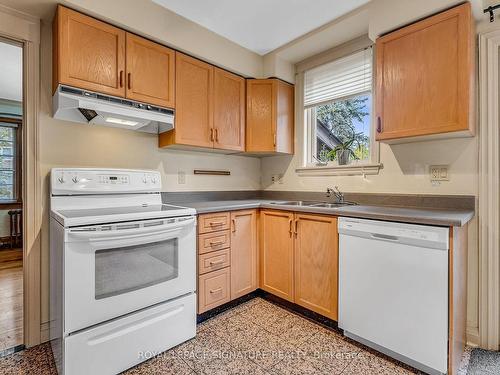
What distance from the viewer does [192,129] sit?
2355mm

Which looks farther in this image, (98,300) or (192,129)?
(192,129)

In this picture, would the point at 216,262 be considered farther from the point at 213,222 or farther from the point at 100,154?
the point at 100,154

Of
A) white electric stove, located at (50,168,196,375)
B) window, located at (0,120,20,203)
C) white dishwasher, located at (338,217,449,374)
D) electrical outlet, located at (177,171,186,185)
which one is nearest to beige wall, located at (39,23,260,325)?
electrical outlet, located at (177,171,186,185)

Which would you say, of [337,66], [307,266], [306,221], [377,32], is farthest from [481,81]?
[307,266]

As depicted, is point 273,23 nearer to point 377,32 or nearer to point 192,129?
point 377,32

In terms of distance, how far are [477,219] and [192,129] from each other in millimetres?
2241

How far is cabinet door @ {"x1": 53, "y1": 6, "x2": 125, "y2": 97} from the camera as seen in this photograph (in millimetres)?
1682

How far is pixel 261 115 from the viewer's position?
9.22ft

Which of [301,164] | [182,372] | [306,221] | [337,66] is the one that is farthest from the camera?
[301,164]

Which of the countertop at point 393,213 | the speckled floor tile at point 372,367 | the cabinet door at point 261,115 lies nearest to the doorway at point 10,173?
the cabinet door at point 261,115

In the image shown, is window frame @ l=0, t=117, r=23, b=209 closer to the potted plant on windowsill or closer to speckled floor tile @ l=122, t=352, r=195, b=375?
speckled floor tile @ l=122, t=352, r=195, b=375

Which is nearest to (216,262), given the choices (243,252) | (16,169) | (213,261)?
(213,261)

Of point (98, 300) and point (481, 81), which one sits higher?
point (481, 81)

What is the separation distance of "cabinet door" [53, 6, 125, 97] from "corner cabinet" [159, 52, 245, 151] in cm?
48
